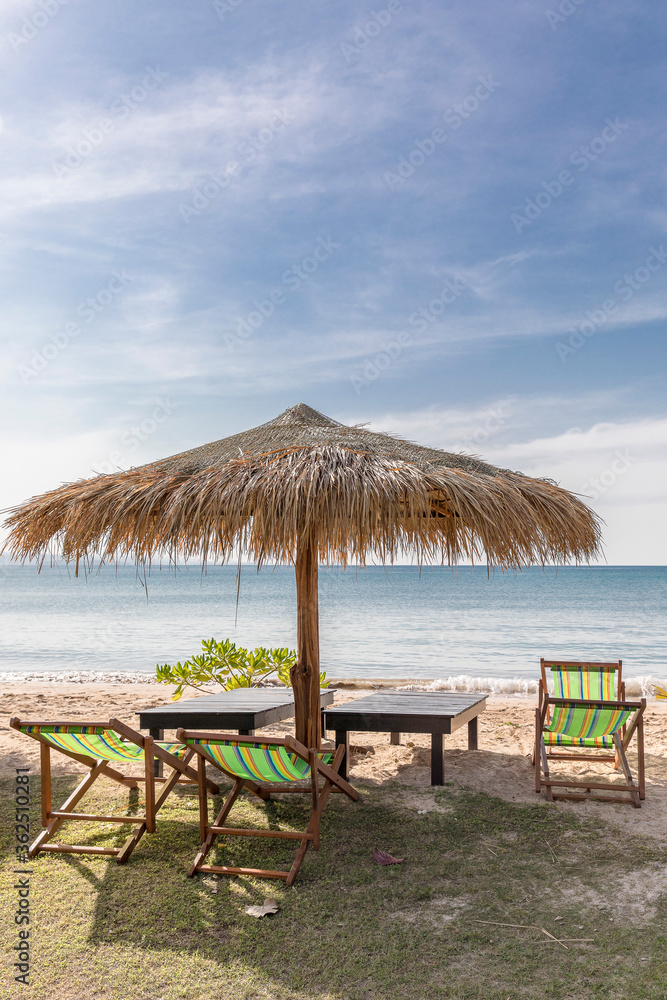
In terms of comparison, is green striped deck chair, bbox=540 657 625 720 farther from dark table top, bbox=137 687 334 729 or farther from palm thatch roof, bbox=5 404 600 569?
dark table top, bbox=137 687 334 729

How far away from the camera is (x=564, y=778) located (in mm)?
4641

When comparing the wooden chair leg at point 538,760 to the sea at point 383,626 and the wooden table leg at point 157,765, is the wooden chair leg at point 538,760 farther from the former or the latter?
the wooden table leg at point 157,765

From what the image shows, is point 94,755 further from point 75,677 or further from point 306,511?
point 75,677

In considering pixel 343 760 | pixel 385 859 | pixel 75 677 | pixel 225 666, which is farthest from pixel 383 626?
pixel 385 859

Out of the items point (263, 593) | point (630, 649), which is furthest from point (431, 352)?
point (263, 593)

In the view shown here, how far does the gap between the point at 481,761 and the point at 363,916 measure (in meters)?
2.45

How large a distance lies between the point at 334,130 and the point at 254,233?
1803 millimetres

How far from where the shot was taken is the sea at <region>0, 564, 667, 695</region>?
49.0ft

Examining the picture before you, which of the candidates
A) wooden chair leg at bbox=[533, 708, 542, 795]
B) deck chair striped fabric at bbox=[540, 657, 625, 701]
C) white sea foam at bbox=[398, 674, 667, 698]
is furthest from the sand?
white sea foam at bbox=[398, 674, 667, 698]

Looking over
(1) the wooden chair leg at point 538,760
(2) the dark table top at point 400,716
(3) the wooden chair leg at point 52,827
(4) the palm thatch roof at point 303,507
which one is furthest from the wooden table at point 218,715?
(1) the wooden chair leg at point 538,760

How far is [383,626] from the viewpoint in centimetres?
2439

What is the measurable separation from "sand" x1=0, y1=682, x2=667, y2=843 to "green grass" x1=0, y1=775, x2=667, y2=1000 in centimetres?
31

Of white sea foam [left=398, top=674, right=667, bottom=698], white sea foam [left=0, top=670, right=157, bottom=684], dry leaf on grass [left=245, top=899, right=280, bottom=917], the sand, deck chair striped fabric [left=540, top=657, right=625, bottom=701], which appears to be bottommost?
white sea foam [left=0, top=670, right=157, bottom=684]

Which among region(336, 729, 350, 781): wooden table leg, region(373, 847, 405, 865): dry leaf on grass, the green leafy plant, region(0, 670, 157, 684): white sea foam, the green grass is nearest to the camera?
the green grass
